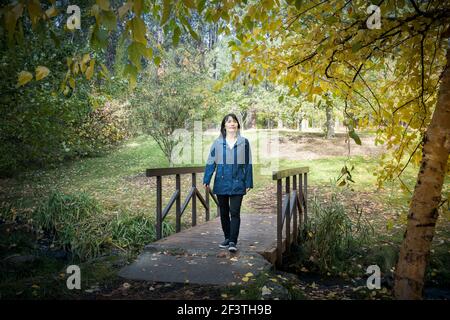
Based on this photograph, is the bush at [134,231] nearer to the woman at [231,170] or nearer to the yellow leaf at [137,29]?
the woman at [231,170]

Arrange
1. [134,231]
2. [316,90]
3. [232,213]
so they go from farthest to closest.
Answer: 1. [134,231]
2. [232,213]
3. [316,90]

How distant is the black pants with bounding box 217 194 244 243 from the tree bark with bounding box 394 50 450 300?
94.9 inches

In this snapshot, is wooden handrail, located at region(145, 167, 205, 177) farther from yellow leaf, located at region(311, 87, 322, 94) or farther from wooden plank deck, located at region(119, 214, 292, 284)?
yellow leaf, located at region(311, 87, 322, 94)

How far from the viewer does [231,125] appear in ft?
17.0

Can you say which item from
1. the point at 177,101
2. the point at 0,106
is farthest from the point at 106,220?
the point at 177,101

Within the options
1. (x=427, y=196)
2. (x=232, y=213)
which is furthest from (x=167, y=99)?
(x=427, y=196)

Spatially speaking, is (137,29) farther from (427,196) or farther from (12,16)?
(427,196)

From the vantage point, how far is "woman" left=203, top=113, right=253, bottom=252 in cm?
511

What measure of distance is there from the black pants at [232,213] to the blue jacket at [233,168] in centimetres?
11

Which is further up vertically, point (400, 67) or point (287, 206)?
point (400, 67)

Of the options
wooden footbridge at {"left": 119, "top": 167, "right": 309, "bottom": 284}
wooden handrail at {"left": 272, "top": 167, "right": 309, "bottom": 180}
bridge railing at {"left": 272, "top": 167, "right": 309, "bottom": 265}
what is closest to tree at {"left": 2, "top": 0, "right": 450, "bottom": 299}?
wooden handrail at {"left": 272, "top": 167, "right": 309, "bottom": 180}

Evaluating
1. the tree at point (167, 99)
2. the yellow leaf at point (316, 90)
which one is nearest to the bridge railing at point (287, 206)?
the yellow leaf at point (316, 90)

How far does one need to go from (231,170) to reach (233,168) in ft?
0.13

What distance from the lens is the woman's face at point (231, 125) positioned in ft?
17.0
